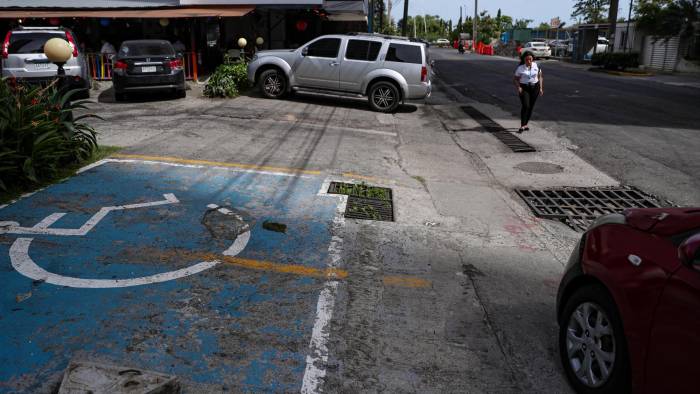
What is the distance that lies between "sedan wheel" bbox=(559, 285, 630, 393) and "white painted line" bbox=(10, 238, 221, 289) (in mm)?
3043

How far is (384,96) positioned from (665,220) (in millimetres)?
12354

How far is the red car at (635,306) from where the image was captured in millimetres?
2621

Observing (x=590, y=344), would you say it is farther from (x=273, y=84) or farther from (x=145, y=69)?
(x=273, y=84)

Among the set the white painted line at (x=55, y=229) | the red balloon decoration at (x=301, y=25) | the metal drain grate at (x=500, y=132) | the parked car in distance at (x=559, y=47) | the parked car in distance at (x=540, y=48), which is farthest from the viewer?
the parked car in distance at (x=559, y=47)

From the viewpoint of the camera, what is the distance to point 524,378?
3662 mm

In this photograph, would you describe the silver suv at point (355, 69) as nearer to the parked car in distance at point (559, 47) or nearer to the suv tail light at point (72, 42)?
the suv tail light at point (72, 42)

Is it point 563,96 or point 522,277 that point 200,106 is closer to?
point 522,277

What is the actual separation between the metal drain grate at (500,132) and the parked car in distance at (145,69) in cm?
815

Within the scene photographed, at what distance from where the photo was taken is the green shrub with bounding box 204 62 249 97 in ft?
52.4

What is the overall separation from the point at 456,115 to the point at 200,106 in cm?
→ 700

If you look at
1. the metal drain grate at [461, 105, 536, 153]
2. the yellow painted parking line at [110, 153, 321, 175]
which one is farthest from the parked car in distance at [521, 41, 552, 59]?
the yellow painted parking line at [110, 153, 321, 175]

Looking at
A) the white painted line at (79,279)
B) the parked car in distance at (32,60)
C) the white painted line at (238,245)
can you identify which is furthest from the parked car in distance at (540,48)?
the white painted line at (79,279)

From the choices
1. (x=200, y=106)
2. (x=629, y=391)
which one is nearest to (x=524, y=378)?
(x=629, y=391)

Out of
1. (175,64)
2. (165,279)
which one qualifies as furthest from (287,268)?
(175,64)
